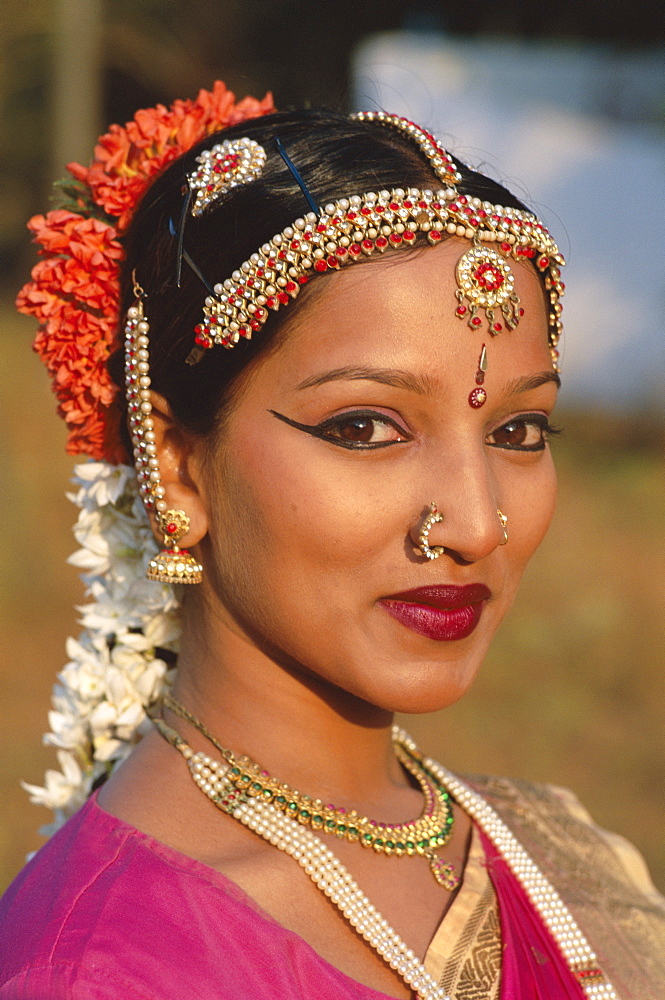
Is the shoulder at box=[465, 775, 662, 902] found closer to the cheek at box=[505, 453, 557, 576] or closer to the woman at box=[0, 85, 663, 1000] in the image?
the woman at box=[0, 85, 663, 1000]

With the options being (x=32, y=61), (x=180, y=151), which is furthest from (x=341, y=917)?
(x=32, y=61)

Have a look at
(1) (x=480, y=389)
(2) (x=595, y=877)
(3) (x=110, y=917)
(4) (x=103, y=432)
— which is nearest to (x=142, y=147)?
(4) (x=103, y=432)

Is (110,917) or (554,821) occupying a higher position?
(110,917)

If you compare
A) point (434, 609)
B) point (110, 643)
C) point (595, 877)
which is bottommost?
point (595, 877)

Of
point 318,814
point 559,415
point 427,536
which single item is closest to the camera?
point 427,536

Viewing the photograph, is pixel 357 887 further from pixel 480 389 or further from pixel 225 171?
pixel 225 171

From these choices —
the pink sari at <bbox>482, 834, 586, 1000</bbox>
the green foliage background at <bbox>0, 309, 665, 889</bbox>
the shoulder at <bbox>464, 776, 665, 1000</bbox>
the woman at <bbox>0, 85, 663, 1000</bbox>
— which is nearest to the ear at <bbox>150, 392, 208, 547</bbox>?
the woman at <bbox>0, 85, 663, 1000</bbox>

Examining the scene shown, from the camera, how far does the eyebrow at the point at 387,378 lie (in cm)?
193

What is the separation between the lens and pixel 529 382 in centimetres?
213

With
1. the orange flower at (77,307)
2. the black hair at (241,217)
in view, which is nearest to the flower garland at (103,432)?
the orange flower at (77,307)

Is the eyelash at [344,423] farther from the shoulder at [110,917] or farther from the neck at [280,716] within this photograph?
the shoulder at [110,917]

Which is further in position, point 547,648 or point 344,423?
point 547,648

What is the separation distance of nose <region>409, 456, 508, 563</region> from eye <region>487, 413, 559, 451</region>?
8.3 inches

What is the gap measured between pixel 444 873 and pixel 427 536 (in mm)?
830
